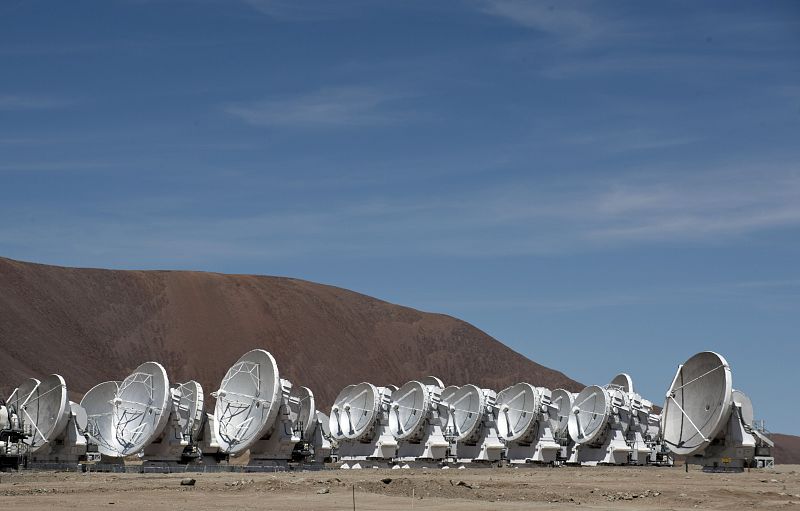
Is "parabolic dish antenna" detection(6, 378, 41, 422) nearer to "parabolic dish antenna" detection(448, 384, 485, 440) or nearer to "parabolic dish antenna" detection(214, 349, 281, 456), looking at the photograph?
"parabolic dish antenna" detection(214, 349, 281, 456)

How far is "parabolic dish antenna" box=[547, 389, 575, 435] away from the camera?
78.5 metres

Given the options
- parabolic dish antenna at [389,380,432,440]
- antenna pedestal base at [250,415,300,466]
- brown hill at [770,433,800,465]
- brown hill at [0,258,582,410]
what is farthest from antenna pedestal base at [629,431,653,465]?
brown hill at [0,258,582,410]

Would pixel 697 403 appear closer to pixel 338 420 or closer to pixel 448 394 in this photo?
pixel 448 394

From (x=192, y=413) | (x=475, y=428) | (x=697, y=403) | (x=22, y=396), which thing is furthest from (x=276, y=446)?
(x=697, y=403)

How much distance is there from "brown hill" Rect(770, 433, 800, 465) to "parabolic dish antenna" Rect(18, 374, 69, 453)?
9140 centimetres

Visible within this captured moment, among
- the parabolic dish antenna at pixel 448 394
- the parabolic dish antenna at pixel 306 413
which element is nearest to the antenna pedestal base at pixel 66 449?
the parabolic dish antenna at pixel 306 413

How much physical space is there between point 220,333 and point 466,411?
324 ft

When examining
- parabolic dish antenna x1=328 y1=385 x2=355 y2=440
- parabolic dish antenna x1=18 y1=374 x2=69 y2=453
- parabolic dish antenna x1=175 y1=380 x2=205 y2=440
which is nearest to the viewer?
parabolic dish antenna x1=175 y1=380 x2=205 y2=440

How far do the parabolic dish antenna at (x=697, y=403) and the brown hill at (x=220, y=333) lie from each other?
89657 millimetres

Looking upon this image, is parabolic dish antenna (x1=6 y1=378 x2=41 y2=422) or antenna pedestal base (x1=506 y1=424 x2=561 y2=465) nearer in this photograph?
parabolic dish antenna (x1=6 y1=378 x2=41 y2=422)

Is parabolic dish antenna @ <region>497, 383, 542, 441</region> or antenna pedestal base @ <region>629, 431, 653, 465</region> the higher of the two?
parabolic dish antenna @ <region>497, 383, 542, 441</region>

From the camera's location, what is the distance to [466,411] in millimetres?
76750

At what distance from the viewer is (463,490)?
1634 inches

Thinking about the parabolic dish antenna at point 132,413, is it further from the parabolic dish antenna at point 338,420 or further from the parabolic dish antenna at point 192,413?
the parabolic dish antenna at point 338,420
